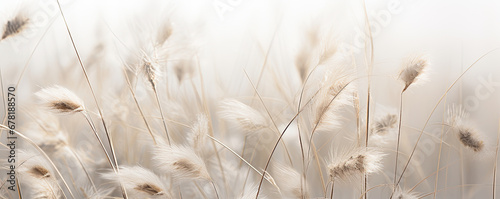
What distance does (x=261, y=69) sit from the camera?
117 centimetres

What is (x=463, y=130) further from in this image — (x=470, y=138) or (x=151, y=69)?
(x=151, y=69)

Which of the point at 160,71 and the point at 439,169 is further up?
the point at 160,71

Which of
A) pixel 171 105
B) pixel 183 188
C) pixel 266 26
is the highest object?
pixel 266 26

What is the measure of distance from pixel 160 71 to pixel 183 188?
0.32m

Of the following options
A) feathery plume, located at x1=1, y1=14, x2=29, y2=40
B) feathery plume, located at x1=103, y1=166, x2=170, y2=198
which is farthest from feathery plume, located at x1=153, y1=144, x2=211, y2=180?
feathery plume, located at x1=1, y1=14, x2=29, y2=40

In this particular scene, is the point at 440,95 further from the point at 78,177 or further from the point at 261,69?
the point at 78,177

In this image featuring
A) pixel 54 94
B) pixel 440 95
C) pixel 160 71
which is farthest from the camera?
pixel 440 95

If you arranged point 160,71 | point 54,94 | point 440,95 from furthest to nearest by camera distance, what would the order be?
1. point 440,95
2. point 160,71
3. point 54,94

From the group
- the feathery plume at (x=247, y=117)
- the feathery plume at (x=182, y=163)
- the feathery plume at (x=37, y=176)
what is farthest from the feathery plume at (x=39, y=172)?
the feathery plume at (x=247, y=117)

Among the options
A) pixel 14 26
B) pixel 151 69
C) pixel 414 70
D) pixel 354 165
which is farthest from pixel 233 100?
pixel 14 26

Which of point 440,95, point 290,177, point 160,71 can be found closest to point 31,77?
point 160,71

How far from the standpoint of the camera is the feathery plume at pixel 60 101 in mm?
970

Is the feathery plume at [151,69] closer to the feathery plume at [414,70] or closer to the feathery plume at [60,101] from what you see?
the feathery plume at [60,101]

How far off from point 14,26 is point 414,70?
1000 millimetres
